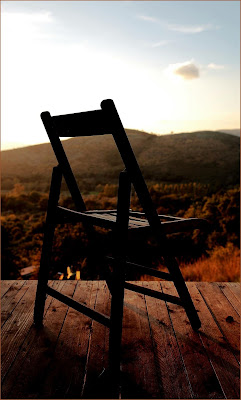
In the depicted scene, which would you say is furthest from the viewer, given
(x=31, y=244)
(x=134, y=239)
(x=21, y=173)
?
(x=21, y=173)

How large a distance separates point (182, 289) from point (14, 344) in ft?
3.44

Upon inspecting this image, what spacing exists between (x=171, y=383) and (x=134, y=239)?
71 centimetres

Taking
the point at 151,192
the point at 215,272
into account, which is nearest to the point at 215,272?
the point at 215,272

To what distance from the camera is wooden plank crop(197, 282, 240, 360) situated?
2.15m

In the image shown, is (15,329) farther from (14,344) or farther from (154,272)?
(154,272)

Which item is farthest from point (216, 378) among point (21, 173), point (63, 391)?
point (21, 173)

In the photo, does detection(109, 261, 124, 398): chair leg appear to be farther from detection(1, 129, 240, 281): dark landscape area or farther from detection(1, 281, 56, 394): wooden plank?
detection(1, 129, 240, 281): dark landscape area

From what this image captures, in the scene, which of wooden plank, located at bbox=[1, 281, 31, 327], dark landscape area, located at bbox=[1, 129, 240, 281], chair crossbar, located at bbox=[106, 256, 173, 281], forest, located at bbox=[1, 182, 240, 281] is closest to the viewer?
Answer: chair crossbar, located at bbox=[106, 256, 173, 281]

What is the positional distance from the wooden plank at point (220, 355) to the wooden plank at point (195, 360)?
3 cm

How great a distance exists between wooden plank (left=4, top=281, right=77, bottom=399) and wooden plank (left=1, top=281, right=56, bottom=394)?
28 millimetres

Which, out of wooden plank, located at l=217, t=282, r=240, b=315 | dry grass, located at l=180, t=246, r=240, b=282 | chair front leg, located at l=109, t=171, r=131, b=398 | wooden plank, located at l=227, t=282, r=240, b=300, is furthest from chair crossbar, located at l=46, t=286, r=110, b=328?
dry grass, located at l=180, t=246, r=240, b=282

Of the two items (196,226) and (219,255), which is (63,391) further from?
(219,255)

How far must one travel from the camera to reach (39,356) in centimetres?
193

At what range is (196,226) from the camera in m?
2.06
